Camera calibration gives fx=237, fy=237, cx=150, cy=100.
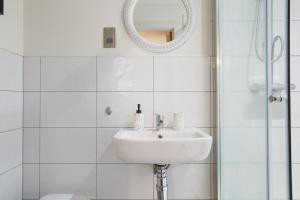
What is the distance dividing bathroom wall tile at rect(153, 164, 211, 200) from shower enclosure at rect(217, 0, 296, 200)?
0.18m

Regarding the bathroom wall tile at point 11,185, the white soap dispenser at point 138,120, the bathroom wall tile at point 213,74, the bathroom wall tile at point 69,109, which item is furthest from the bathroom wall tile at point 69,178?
the bathroom wall tile at point 213,74

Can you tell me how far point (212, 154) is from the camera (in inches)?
64.4

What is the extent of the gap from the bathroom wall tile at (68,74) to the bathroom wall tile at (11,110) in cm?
18

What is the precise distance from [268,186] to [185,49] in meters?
1.05

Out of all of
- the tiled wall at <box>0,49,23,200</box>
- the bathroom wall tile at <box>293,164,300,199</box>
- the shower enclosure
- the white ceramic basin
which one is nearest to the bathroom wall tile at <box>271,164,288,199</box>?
the shower enclosure

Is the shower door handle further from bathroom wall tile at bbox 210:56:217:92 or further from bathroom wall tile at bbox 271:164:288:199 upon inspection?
bathroom wall tile at bbox 210:56:217:92

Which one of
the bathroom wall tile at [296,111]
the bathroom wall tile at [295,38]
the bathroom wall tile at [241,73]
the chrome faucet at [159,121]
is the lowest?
the chrome faucet at [159,121]

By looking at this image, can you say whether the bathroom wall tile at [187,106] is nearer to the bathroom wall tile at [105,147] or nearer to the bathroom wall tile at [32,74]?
the bathroom wall tile at [105,147]

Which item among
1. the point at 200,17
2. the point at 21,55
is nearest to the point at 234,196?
the point at 200,17

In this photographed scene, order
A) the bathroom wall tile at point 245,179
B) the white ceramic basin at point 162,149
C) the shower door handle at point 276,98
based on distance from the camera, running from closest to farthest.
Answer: the shower door handle at point 276,98
the bathroom wall tile at point 245,179
the white ceramic basin at point 162,149

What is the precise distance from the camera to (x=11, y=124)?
4.90 ft

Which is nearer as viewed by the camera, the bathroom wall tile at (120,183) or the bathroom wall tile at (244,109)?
the bathroom wall tile at (244,109)

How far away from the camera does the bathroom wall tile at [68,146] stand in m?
1.61

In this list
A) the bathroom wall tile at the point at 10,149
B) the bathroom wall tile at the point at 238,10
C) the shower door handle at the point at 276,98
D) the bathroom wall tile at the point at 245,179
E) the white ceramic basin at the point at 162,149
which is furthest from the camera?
the bathroom wall tile at the point at 10,149
